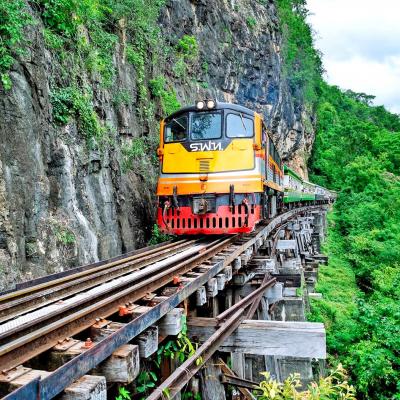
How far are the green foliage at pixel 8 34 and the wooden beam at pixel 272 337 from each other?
4.36m

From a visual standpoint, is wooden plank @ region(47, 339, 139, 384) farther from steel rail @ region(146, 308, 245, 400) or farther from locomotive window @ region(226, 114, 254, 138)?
locomotive window @ region(226, 114, 254, 138)

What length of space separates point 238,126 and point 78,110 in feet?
10.4

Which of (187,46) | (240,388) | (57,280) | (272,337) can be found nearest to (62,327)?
(57,280)

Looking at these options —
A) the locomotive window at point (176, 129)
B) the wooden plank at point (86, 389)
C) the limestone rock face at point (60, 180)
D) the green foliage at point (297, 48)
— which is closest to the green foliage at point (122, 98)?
the limestone rock face at point (60, 180)

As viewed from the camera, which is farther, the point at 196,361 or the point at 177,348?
the point at 177,348

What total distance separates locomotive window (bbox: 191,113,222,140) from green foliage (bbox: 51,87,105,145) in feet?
6.52

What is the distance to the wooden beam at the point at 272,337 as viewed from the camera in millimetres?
3781

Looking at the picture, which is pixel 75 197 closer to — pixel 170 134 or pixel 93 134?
pixel 93 134

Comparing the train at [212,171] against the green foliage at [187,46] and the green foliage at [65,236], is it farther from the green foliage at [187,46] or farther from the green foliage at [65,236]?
the green foliage at [187,46]

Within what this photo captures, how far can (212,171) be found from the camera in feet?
25.8

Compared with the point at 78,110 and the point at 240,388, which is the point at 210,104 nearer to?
the point at 78,110

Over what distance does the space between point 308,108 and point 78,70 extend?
35680 mm

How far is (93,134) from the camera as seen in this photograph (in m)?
7.84

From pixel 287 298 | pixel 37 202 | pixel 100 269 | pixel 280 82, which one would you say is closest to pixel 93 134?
pixel 37 202
